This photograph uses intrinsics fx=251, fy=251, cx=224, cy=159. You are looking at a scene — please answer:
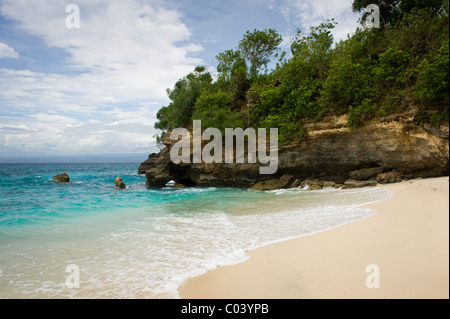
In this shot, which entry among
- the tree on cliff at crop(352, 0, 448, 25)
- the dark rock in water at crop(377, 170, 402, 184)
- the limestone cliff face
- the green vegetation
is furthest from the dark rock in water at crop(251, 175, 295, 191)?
the tree on cliff at crop(352, 0, 448, 25)

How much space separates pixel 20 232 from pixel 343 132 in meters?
16.7

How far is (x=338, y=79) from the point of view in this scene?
15.7 meters

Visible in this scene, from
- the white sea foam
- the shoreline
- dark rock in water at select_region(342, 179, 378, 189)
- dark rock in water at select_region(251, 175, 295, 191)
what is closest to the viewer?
the shoreline

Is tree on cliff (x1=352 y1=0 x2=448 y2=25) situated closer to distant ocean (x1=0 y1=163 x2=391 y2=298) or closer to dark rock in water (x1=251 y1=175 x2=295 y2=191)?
dark rock in water (x1=251 y1=175 x2=295 y2=191)

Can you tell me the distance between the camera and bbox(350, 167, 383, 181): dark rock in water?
16050 mm

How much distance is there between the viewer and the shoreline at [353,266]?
119 inches

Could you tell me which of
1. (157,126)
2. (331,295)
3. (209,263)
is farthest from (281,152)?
(157,126)

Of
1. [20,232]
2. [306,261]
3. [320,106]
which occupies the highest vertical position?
[320,106]

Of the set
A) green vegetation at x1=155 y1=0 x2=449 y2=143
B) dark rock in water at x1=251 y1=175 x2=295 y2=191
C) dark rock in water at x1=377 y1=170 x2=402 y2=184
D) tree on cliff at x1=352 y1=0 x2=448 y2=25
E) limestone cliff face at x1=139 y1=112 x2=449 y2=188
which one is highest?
tree on cliff at x1=352 y1=0 x2=448 y2=25

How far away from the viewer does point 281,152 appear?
18656 mm

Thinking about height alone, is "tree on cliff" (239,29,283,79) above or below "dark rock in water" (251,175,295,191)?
above

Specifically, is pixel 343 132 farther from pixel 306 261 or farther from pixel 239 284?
pixel 239 284

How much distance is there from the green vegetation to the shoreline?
26.4ft

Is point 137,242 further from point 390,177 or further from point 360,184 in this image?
point 390,177
